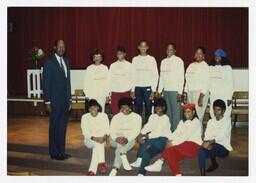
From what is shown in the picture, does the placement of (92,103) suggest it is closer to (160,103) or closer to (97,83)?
(97,83)

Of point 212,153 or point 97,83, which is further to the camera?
point 97,83

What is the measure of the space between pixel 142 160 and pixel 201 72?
50.5 inches

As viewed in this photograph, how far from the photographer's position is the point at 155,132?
4.56 m

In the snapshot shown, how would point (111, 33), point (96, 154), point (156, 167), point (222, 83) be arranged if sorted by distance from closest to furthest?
point (156, 167) → point (96, 154) → point (222, 83) → point (111, 33)

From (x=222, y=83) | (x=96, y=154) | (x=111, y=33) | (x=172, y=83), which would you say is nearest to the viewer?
(x=96, y=154)

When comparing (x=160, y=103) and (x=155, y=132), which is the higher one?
(x=160, y=103)

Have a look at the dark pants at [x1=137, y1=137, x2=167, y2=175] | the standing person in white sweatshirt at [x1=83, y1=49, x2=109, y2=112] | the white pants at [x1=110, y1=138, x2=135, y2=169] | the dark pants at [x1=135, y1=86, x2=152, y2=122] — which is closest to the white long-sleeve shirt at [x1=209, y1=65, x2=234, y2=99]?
the dark pants at [x1=135, y1=86, x2=152, y2=122]

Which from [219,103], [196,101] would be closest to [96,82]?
[196,101]

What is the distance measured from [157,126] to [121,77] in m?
0.76

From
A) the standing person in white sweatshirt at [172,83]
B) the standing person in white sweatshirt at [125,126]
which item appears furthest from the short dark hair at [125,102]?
the standing person in white sweatshirt at [172,83]

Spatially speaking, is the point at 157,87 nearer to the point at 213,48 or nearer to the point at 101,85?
the point at 101,85

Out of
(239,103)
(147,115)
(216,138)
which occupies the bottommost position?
(216,138)

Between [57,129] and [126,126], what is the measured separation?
84 cm
